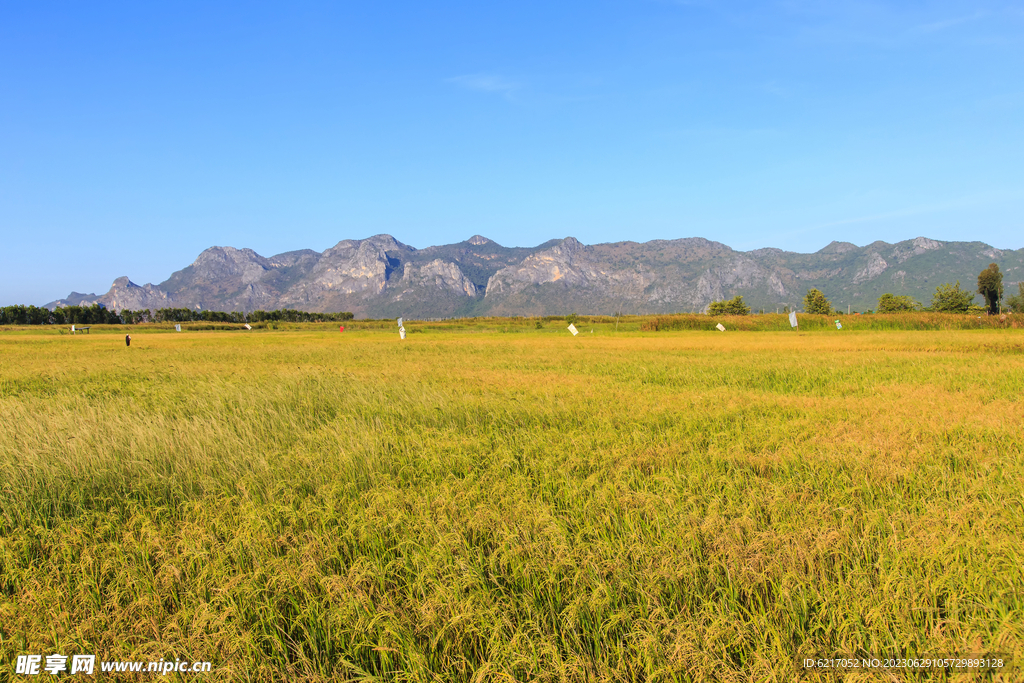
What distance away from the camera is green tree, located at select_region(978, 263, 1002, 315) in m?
81.7

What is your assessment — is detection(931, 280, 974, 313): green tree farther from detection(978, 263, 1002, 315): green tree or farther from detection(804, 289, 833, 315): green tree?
detection(804, 289, 833, 315): green tree

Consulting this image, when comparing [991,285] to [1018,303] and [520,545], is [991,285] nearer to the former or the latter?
[1018,303]

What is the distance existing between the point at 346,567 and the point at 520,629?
1407 mm

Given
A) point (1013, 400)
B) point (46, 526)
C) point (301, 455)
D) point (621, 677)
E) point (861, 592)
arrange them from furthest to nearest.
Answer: point (1013, 400) → point (301, 455) → point (46, 526) → point (861, 592) → point (621, 677)

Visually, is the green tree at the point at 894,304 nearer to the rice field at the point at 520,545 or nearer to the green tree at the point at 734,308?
the green tree at the point at 734,308

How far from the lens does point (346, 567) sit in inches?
132

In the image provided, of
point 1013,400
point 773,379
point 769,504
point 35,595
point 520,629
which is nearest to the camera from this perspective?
point 520,629

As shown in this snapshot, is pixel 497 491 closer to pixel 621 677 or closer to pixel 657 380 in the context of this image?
pixel 621 677

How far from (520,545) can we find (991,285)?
113024 mm

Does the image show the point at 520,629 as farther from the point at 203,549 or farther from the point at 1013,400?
the point at 1013,400

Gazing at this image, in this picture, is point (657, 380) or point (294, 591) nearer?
point (294, 591)

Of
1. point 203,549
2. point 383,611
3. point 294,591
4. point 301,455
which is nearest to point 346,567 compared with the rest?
point 294,591

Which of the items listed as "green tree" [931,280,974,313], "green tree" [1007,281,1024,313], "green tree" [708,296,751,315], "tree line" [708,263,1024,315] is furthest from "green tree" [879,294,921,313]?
"green tree" [708,296,751,315]

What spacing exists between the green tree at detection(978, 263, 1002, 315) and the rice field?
104272mm
